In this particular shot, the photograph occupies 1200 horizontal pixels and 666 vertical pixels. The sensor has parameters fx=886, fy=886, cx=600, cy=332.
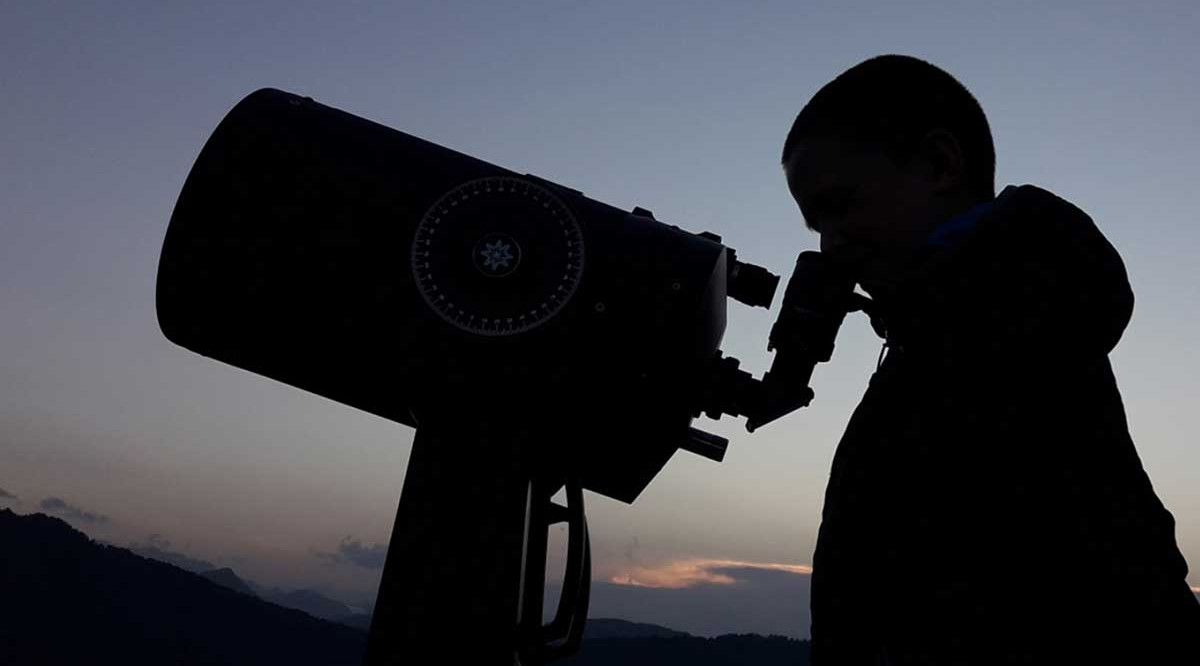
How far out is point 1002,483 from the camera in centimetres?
126

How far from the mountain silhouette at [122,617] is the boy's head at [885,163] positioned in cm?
12291

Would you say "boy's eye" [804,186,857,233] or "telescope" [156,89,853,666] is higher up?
"boy's eye" [804,186,857,233]

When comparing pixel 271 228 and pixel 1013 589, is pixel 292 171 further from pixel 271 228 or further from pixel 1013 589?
pixel 1013 589

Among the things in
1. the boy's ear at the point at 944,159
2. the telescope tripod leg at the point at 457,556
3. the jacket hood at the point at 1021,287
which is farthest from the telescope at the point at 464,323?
the jacket hood at the point at 1021,287

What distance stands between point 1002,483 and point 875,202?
76 cm

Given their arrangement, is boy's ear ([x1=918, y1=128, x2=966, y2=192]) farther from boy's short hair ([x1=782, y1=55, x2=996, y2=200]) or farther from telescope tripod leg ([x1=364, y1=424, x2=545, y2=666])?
telescope tripod leg ([x1=364, y1=424, x2=545, y2=666])

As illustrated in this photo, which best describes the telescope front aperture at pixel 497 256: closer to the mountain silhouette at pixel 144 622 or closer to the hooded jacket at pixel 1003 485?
the hooded jacket at pixel 1003 485

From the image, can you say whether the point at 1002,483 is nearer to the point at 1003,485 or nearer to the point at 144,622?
the point at 1003,485

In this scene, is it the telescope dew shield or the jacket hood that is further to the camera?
the telescope dew shield

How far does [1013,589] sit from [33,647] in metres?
145

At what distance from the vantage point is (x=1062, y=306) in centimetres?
134

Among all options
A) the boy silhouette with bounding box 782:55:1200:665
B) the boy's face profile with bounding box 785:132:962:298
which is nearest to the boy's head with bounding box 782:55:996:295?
the boy's face profile with bounding box 785:132:962:298

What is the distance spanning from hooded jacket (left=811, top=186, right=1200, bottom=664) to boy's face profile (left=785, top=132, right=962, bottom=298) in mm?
402

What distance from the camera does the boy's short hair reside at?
6.29 ft
